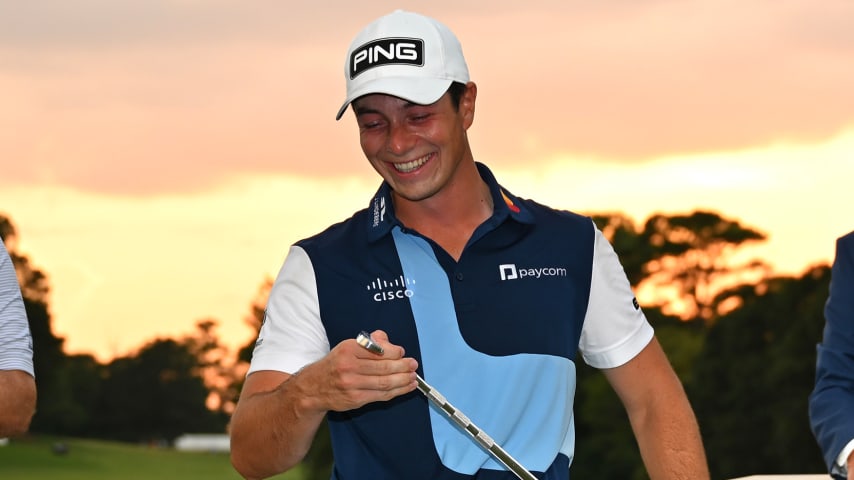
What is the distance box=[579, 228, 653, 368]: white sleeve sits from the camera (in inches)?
178

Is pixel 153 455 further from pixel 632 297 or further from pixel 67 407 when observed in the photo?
pixel 632 297

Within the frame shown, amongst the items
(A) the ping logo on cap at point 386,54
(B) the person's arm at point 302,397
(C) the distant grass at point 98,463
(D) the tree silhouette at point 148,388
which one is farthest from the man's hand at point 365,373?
(D) the tree silhouette at point 148,388

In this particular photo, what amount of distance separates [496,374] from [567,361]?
243 mm

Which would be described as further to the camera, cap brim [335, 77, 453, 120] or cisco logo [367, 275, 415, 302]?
cisco logo [367, 275, 415, 302]

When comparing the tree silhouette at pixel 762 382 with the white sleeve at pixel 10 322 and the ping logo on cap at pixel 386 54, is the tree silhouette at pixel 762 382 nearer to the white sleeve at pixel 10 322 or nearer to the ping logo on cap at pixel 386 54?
the white sleeve at pixel 10 322

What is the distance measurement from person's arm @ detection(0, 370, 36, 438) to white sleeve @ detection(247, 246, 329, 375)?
1042mm

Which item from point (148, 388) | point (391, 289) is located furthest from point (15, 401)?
point (148, 388)

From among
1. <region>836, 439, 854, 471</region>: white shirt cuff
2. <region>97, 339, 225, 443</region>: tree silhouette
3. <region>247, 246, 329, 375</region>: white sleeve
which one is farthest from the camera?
<region>97, 339, 225, 443</region>: tree silhouette

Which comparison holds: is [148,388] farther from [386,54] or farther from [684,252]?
[386,54]

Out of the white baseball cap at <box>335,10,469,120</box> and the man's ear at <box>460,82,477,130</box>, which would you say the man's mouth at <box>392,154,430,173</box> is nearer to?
the white baseball cap at <box>335,10,469,120</box>

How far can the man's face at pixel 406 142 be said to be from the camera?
4.30 m

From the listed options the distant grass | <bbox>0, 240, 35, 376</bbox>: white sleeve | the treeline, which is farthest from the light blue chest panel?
the distant grass

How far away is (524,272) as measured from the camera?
449 centimetres

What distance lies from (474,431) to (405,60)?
1153mm
